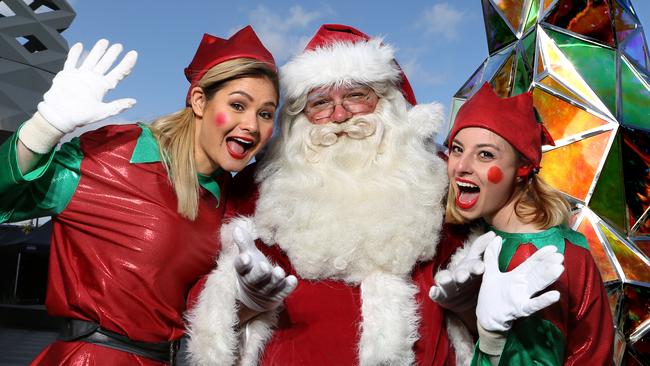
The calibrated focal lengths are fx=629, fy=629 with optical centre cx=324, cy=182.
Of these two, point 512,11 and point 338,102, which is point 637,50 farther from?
point 338,102

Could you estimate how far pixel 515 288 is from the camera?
227cm

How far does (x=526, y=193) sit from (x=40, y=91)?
1402 cm

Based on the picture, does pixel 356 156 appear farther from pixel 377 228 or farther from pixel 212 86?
pixel 212 86

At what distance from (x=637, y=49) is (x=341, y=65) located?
1.66m

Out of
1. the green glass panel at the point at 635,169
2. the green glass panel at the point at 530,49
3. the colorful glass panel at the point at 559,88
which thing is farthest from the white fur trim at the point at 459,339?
the green glass panel at the point at 530,49

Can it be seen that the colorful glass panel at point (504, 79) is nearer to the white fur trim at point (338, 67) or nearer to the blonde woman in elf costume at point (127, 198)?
the white fur trim at point (338, 67)

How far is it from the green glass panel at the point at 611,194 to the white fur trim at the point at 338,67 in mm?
1218

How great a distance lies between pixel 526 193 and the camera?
2.82 meters

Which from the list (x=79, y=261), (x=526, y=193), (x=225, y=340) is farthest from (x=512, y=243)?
(x=79, y=261)

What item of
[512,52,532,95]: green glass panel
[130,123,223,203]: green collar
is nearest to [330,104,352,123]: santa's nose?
[130,123,223,203]: green collar

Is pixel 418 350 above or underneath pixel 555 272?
underneath

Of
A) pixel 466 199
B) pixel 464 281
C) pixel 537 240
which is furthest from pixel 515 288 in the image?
pixel 466 199

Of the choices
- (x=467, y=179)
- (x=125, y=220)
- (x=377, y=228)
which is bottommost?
(x=125, y=220)

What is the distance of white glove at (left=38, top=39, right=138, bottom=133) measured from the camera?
249 centimetres
